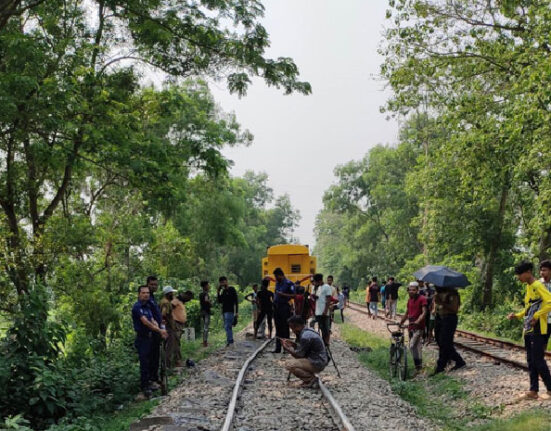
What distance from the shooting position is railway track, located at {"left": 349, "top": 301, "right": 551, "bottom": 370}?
12.2m

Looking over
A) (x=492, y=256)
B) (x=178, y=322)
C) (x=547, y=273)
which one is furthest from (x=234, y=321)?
(x=492, y=256)

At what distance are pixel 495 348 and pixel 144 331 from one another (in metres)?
9.85

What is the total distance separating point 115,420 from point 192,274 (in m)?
29.5

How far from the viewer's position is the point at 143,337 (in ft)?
31.8

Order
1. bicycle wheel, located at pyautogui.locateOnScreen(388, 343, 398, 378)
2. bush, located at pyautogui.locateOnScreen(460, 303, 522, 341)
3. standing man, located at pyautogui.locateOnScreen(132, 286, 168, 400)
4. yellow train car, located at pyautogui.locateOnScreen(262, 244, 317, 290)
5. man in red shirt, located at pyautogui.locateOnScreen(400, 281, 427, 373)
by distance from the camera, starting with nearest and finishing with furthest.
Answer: standing man, located at pyautogui.locateOnScreen(132, 286, 168, 400) → man in red shirt, located at pyautogui.locateOnScreen(400, 281, 427, 373) → bicycle wheel, located at pyautogui.locateOnScreen(388, 343, 398, 378) → bush, located at pyautogui.locateOnScreen(460, 303, 522, 341) → yellow train car, located at pyautogui.locateOnScreen(262, 244, 317, 290)

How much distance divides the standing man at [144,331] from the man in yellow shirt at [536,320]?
5.79m

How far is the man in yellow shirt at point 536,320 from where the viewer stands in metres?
7.80

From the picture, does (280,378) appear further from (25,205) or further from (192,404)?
(25,205)

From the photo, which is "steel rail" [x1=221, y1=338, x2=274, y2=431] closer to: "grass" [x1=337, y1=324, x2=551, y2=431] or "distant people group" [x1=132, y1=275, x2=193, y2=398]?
"distant people group" [x1=132, y1=275, x2=193, y2=398]

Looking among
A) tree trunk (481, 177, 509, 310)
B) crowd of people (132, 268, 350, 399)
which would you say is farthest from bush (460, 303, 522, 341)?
crowd of people (132, 268, 350, 399)

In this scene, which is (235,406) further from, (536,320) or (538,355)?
(536,320)

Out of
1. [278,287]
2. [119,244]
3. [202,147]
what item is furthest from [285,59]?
[119,244]

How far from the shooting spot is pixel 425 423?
789 cm

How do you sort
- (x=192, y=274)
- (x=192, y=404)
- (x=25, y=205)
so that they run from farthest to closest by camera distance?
(x=192, y=274), (x=25, y=205), (x=192, y=404)
